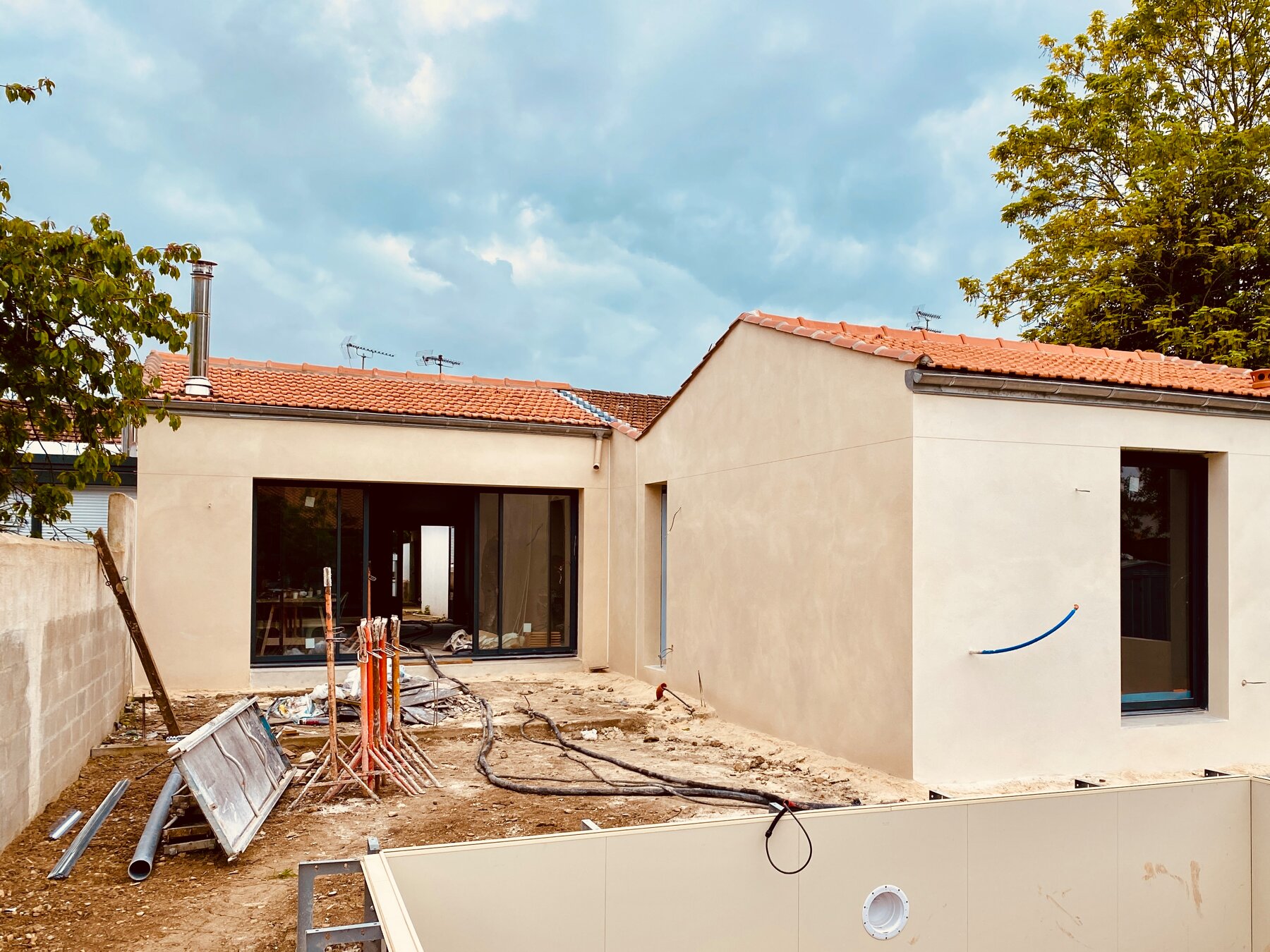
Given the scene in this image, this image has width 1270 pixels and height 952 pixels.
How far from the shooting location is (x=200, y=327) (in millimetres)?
12336

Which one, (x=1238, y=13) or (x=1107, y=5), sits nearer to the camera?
(x=1238, y=13)

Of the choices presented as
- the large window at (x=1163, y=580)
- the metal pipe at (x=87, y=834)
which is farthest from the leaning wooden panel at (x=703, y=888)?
the large window at (x=1163, y=580)

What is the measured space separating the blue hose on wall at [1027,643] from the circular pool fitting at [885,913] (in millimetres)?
3425

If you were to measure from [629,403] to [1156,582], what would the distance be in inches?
457

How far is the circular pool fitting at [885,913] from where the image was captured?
4.11 metres

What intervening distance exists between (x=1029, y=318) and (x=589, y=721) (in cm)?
1664

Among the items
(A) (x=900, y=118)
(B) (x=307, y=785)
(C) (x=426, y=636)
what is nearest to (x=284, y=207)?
(A) (x=900, y=118)

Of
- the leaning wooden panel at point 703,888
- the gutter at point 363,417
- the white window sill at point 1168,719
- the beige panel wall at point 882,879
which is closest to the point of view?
the beige panel wall at point 882,879

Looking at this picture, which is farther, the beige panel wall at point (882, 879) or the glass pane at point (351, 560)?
the glass pane at point (351, 560)

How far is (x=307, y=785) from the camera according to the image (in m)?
6.90

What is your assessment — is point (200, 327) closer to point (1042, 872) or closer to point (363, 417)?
point (363, 417)

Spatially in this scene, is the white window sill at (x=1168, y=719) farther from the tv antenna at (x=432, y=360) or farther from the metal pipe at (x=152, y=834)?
the tv antenna at (x=432, y=360)

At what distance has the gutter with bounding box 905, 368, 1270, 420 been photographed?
7.17m

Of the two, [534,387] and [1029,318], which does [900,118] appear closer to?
[1029,318]
